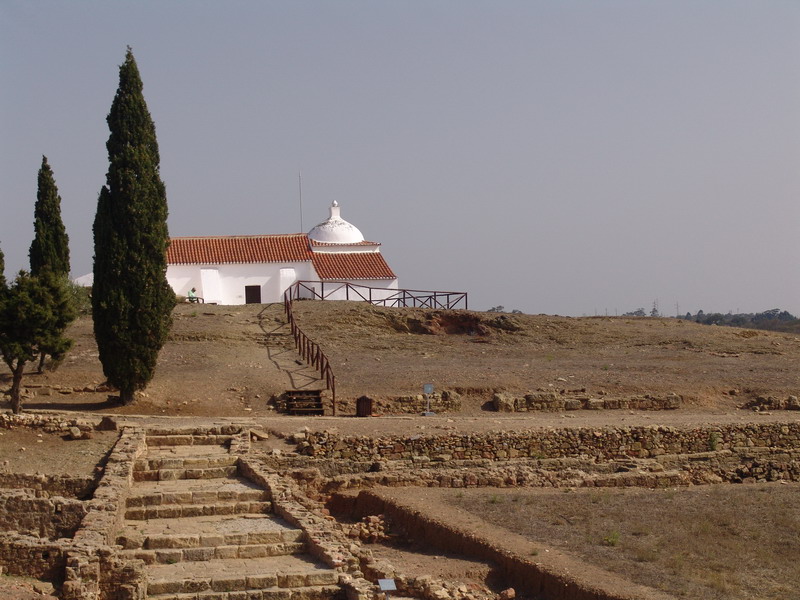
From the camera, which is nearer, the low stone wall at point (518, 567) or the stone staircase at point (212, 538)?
the low stone wall at point (518, 567)

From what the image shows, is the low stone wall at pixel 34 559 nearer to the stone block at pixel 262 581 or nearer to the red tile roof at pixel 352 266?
the stone block at pixel 262 581

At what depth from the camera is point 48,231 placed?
31.8 metres

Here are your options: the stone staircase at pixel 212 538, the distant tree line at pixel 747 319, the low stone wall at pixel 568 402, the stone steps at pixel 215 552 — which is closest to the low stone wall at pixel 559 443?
the stone staircase at pixel 212 538

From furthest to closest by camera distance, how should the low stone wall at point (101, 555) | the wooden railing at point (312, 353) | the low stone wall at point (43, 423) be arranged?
1. the wooden railing at point (312, 353)
2. the low stone wall at point (43, 423)
3. the low stone wall at point (101, 555)

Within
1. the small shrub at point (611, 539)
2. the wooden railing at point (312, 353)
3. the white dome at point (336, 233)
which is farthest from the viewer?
the white dome at point (336, 233)

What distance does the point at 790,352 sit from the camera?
3256 centimetres

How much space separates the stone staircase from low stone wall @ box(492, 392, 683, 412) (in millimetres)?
9236

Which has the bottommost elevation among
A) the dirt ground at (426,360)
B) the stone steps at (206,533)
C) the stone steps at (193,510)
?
the stone steps at (206,533)

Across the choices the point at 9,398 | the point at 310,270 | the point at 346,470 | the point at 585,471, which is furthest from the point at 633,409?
the point at 310,270

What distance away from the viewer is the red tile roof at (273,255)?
1594 inches

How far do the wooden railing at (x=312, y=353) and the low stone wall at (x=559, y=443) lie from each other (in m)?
3.90

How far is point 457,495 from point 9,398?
12.1 meters

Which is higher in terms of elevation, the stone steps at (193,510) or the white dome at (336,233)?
the white dome at (336,233)

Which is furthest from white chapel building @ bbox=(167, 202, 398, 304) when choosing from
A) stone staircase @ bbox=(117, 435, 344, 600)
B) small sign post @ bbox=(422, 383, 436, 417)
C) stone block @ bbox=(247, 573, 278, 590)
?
stone block @ bbox=(247, 573, 278, 590)
